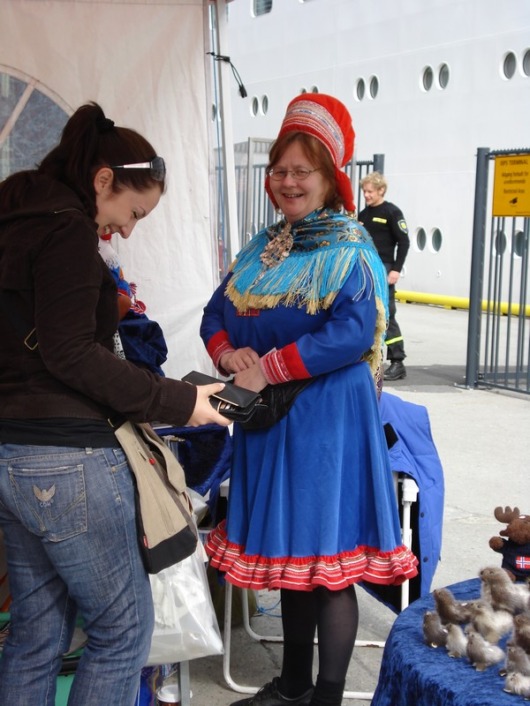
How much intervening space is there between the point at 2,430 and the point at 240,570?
976mm

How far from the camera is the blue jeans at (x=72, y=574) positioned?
1.88 m

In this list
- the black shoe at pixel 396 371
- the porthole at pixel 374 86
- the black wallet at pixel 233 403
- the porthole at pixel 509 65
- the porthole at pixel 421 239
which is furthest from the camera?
the porthole at pixel 374 86

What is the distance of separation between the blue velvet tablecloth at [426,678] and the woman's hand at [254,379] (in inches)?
30.6

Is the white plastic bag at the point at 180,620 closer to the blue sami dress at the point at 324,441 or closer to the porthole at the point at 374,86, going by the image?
the blue sami dress at the point at 324,441

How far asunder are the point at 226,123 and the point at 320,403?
70.4 inches

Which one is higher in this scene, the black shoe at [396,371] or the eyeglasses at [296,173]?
the eyeglasses at [296,173]

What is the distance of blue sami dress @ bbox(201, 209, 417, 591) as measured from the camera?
2.53 meters

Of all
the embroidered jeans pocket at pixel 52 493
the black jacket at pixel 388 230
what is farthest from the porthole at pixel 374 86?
the embroidered jeans pocket at pixel 52 493

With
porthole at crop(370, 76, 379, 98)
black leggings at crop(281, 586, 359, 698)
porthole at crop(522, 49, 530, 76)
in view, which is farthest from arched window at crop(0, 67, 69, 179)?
porthole at crop(370, 76, 379, 98)

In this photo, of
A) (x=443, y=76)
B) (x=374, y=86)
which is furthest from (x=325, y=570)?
(x=374, y=86)

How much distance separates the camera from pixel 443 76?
49.5ft

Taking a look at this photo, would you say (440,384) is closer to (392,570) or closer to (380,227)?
(380,227)

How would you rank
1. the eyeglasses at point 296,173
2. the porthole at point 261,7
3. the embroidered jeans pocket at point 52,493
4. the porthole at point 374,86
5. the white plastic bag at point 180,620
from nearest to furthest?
the embroidered jeans pocket at point 52,493 → the white plastic bag at point 180,620 → the eyeglasses at point 296,173 → the porthole at point 374,86 → the porthole at point 261,7

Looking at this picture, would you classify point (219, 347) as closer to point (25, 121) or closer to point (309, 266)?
point (309, 266)
